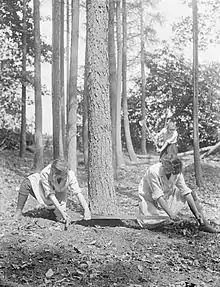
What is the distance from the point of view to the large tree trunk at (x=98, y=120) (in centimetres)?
718

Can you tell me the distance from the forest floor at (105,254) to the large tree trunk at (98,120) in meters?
0.44

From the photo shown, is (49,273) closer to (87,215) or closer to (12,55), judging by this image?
(87,215)

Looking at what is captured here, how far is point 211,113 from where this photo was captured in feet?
81.6

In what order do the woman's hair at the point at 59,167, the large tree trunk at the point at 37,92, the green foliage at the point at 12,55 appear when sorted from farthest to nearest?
1. the green foliage at the point at 12,55
2. the large tree trunk at the point at 37,92
3. the woman's hair at the point at 59,167

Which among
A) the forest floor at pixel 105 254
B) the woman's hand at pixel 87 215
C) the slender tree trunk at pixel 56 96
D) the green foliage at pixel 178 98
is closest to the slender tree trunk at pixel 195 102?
the slender tree trunk at pixel 56 96

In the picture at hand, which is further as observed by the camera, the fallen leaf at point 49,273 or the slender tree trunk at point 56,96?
the slender tree trunk at point 56,96

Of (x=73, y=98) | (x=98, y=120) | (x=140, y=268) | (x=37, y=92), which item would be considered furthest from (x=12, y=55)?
(x=140, y=268)

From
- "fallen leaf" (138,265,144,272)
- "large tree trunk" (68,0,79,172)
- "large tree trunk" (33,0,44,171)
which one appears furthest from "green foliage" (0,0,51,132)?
"fallen leaf" (138,265,144,272)

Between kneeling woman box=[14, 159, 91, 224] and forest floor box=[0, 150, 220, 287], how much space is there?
25cm

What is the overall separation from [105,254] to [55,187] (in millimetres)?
1726

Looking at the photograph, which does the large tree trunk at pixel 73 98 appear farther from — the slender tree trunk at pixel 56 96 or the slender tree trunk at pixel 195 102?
the slender tree trunk at pixel 195 102

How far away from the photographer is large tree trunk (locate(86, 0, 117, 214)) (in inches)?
283

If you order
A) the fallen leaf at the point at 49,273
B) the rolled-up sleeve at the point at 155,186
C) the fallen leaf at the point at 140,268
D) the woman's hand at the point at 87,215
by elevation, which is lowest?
the fallen leaf at the point at 140,268

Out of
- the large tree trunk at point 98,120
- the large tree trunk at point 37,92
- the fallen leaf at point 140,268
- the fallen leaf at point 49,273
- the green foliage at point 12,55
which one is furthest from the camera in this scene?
the green foliage at point 12,55
